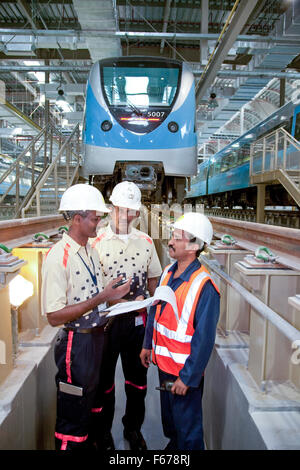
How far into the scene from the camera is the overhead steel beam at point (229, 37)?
5335 millimetres

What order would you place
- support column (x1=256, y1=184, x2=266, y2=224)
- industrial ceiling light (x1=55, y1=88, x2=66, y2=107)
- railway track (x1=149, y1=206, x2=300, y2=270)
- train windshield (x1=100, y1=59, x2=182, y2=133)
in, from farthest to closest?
industrial ceiling light (x1=55, y1=88, x2=66, y2=107)
support column (x1=256, y1=184, x2=266, y2=224)
train windshield (x1=100, y1=59, x2=182, y2=133)
railway track (x1=149, y1=206, x2=300, y2=270)

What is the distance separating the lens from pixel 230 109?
12648 millimetres

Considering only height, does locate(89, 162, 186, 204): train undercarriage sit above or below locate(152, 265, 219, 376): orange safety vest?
above

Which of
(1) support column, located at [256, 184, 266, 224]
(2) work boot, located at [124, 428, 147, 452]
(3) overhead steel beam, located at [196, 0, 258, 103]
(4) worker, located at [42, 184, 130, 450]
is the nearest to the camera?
(4) worker, located at [42, 184, 130, 450]

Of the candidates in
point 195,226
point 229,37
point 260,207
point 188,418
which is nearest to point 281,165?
point 260,207

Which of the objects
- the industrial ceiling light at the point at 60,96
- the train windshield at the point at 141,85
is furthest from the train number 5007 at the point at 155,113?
the industrial ceiling light at the point at 60,96

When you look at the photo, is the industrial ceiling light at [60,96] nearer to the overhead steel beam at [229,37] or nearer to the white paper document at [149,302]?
the overhead steel beam at [229,37]

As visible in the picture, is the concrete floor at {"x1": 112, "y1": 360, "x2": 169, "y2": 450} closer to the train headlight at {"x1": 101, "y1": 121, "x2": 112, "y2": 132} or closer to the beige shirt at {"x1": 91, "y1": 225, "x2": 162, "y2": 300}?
the beige shirt at {"x1": 91, "y1": 225, "x2": 162, "y2": 300}

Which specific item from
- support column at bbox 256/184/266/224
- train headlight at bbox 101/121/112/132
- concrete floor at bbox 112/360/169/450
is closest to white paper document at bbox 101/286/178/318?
concrete floor at bbox 112/360/169/450

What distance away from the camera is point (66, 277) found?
1.88 m

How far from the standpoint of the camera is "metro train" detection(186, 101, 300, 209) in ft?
33.3

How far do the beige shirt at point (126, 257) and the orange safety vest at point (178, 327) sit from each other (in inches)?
19.0

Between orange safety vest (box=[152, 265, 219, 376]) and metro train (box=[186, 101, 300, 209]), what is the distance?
484 cm

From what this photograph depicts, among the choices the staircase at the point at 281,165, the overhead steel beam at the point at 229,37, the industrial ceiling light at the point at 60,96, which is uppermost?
the industrial ceiling light at the point at 60,96
